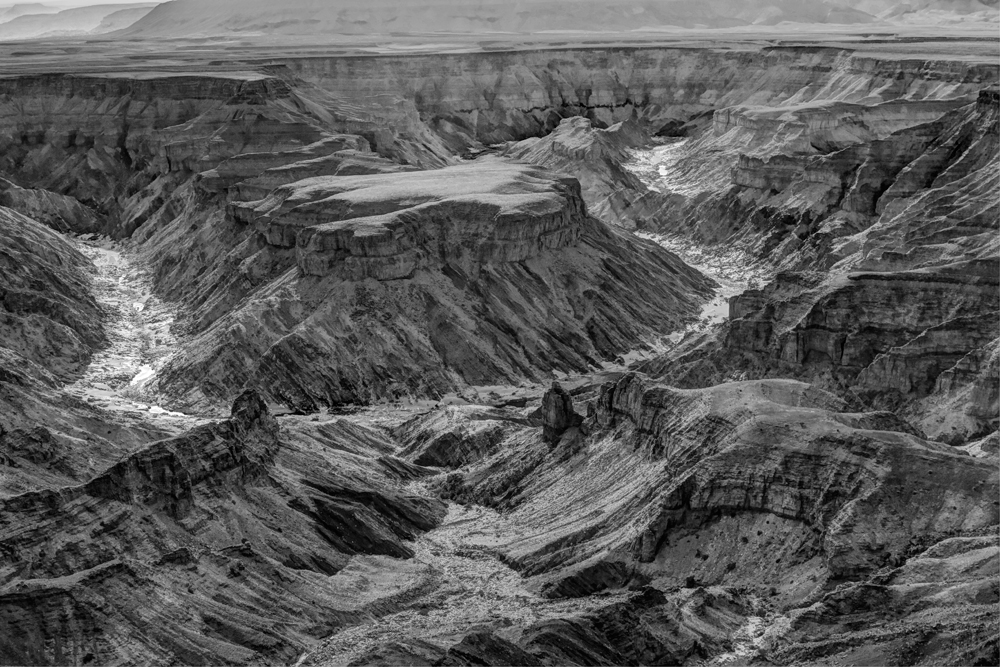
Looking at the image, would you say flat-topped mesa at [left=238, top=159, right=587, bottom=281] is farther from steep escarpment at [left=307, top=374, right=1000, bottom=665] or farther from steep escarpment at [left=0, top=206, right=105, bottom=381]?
steep escarpment at [left=307, top=374, right=1000, bottom=665]

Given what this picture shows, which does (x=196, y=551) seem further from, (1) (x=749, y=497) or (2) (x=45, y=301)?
(2) (x=45, y=301)

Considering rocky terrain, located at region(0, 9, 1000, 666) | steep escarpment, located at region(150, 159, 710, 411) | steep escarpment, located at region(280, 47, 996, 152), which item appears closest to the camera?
rocky terrain, located at region(0, 9, 1000, 666)

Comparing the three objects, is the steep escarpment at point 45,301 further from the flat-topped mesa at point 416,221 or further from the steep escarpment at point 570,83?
the steep escarpment at point 570,83

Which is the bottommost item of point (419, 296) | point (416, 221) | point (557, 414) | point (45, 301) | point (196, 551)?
point (45, 301)

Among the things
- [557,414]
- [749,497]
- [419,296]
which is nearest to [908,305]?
[557,414]

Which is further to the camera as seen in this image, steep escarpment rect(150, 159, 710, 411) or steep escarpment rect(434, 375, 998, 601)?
steep escarpment rect(150, 159, 710, 411)

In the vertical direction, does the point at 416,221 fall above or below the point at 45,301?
above

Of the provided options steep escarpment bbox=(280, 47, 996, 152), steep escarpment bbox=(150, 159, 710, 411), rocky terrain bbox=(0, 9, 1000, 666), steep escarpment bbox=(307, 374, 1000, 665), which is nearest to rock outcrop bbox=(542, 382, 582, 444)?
rocky terrain bbox=(0, 9, 1000, 666)
